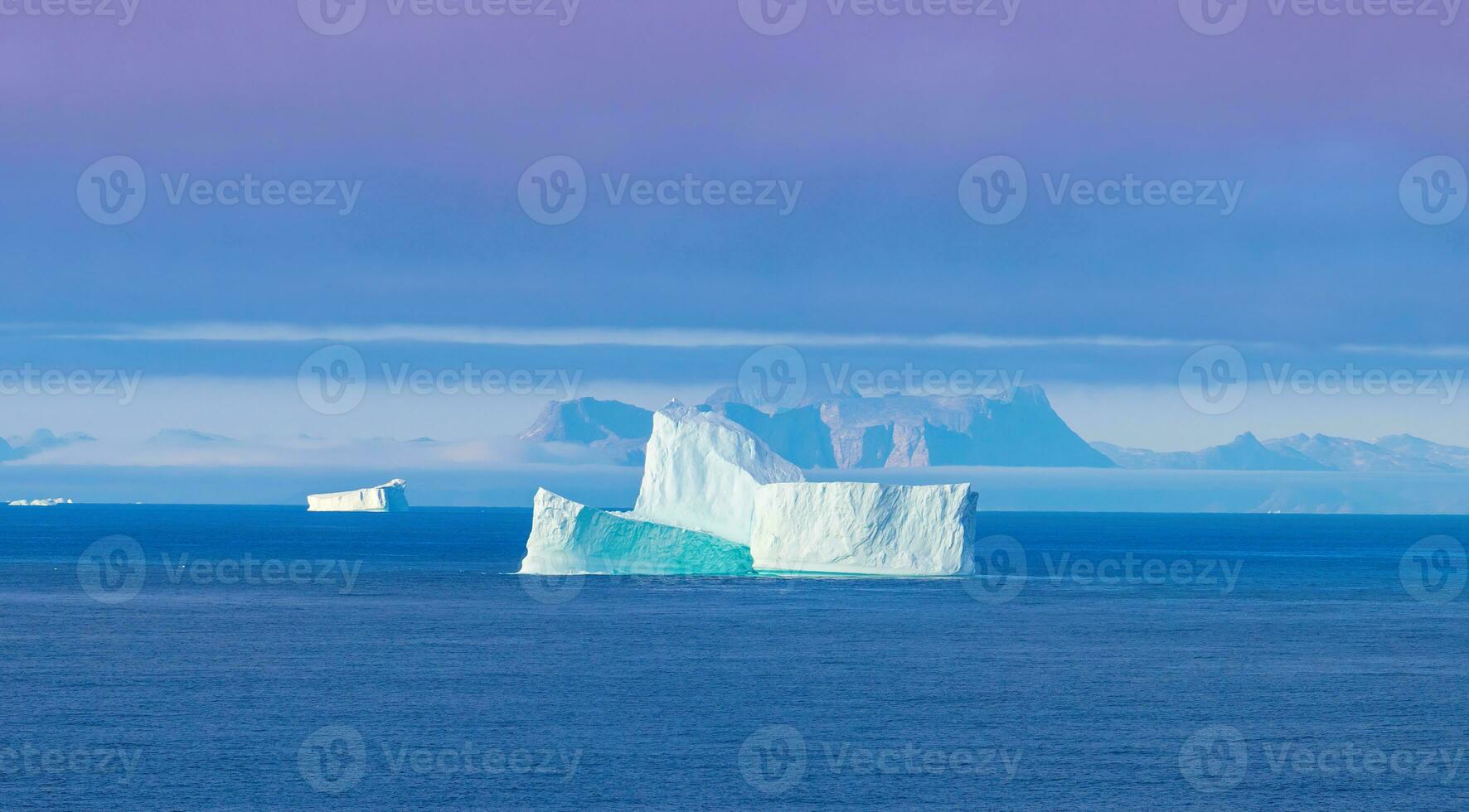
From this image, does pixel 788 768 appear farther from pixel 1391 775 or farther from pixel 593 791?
pixel 1391 775

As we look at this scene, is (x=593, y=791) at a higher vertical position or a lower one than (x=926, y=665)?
lower

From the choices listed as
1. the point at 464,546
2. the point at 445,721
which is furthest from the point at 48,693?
the point at 464,546
